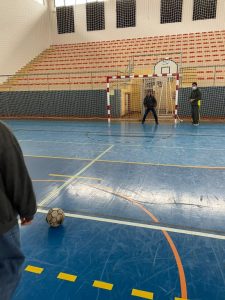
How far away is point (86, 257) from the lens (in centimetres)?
304

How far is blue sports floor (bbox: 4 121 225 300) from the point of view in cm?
261

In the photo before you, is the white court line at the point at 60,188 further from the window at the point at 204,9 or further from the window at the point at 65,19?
the window at the point at 65,19

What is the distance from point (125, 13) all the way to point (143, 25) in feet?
5.72

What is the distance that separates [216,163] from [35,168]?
181 inches

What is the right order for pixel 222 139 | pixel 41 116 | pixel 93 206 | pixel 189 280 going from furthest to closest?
1. pixel 41 116
2. pixel 222 139
3. pixel 93 206
4. pixel 189 280


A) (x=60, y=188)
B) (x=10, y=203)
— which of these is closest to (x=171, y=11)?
(x=60, y=188)

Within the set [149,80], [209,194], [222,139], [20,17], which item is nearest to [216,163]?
[209,194]

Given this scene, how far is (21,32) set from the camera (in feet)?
61.6

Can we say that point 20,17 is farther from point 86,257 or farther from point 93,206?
point 86,257

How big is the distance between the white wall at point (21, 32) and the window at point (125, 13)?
6217 millimetres

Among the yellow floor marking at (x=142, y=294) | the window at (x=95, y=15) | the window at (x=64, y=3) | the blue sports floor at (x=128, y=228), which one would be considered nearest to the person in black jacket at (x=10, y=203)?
the blue sports floor at (x=128, y=228)

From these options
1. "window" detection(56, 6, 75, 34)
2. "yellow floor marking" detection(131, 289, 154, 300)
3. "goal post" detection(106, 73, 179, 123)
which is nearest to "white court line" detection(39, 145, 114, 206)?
"yellow floor marking" detection(131, 289, 154, 300)

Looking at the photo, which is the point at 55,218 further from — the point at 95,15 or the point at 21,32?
the point at 95,15

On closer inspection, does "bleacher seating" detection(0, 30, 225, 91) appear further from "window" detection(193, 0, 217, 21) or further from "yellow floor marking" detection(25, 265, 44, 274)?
"yellow floor marking" detection(25, 265, 44, 274)
